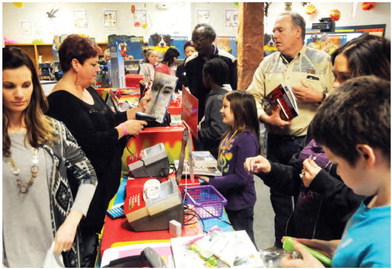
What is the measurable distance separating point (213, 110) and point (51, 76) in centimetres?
505

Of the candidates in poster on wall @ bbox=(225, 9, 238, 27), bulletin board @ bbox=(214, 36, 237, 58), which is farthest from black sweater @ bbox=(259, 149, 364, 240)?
poster on wall @ bbox=(225, 9, 238, 27)

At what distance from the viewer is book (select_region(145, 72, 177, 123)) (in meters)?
2.31

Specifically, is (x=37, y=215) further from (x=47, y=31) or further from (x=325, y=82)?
(x=47, y=31)

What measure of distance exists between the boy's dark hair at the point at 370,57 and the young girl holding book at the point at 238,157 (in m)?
0.95

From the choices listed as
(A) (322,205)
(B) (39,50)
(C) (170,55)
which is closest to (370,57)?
(A) (322,205)

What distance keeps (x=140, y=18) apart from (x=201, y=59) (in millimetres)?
7108

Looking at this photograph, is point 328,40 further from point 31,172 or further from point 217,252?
point 31,172

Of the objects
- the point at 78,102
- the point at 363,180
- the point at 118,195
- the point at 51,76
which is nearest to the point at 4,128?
the point at 78,102

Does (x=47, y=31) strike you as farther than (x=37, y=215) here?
Yes

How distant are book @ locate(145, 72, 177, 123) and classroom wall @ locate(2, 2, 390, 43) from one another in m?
7.56

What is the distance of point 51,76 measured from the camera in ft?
22.5

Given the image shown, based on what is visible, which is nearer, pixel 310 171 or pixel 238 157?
pixel 310 171

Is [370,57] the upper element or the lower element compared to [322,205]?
upper

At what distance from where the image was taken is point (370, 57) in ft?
4.12
